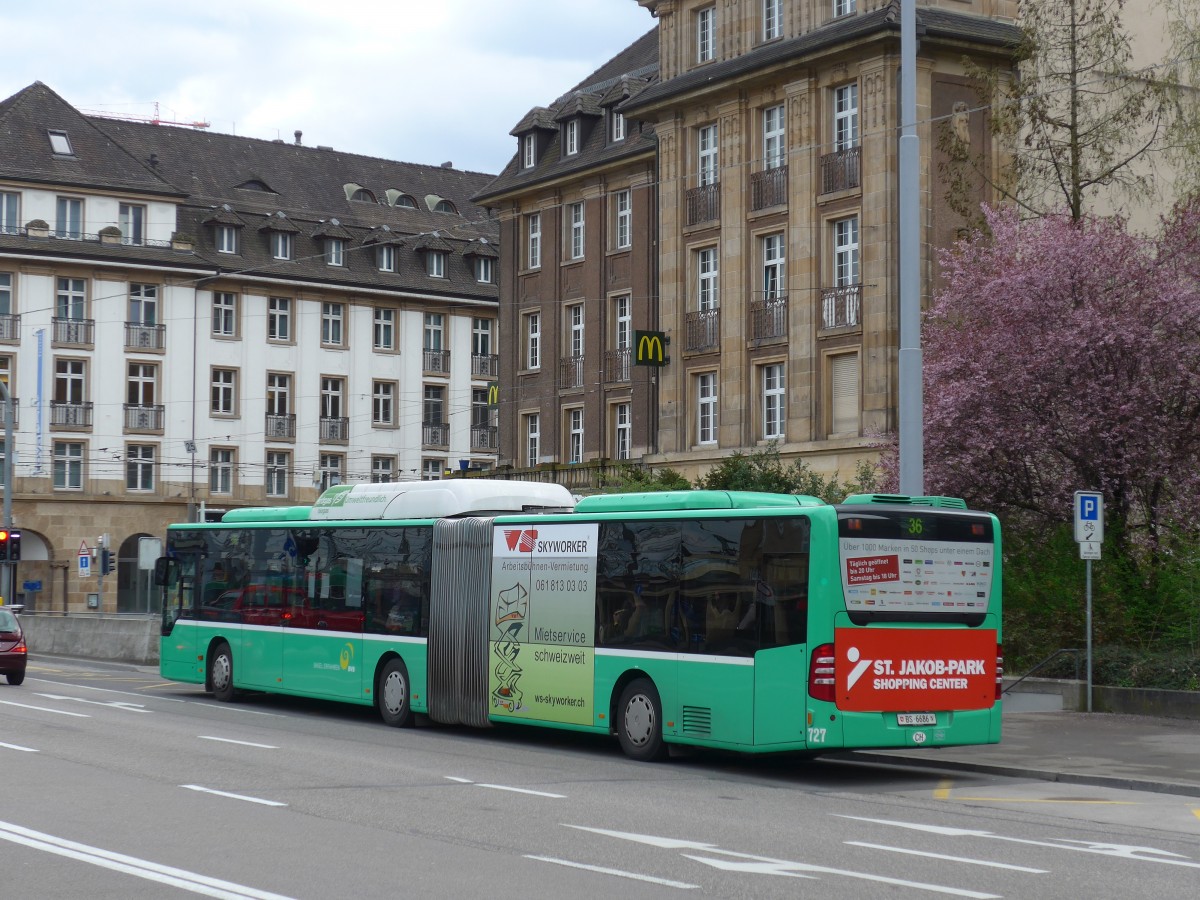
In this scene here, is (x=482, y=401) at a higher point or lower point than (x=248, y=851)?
higher

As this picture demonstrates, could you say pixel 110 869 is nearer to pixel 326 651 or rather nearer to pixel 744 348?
pixel 326 651

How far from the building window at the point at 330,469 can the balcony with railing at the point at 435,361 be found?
620cm

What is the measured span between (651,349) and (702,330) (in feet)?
5.00

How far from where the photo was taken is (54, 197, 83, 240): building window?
71125 millimetres

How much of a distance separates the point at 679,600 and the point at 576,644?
6.42 feet

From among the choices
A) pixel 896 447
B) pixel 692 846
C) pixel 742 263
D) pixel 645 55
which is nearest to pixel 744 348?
pixel 742 263

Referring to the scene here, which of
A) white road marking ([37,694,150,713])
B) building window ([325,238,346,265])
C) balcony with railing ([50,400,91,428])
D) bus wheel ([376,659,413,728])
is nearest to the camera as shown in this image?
bus wheel ([376,659,413,728])

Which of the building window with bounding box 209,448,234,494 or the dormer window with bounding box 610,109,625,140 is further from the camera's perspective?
the building window with bounding box 209,448,234,494

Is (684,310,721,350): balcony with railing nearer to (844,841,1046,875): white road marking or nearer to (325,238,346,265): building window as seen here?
(844,841,1046,875): white road marking

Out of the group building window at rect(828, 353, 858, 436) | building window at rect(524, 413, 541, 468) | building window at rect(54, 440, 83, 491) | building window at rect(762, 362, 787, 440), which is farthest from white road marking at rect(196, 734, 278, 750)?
building window at rect(54, 440, 83, 491)

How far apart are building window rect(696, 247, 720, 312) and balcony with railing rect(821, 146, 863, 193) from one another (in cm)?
417

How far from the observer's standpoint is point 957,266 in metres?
31.8

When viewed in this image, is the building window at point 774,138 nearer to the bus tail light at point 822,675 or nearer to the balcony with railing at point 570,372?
the balcony with railing at point 570,372

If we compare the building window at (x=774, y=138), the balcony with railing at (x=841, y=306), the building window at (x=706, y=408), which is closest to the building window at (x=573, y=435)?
the building window at (x=706, y=408)
